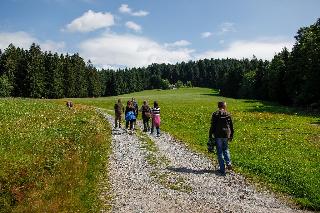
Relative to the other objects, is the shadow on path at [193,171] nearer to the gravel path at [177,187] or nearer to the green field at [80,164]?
the gravel path at [177,187]

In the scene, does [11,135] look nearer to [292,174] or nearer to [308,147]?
[292,174]

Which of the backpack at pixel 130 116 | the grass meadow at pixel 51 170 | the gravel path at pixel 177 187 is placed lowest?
the gravel path at pixel 177 187

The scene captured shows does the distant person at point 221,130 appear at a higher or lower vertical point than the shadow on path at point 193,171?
higher

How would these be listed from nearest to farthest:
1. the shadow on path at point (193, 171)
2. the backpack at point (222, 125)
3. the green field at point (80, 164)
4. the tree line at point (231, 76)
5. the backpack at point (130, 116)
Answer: the green field at point (80, 164) → the backpack at point (222, 125) → the shadow on path at point (193, 171) → the backpack at point (130, 116) → the tree line at point (231, 76)

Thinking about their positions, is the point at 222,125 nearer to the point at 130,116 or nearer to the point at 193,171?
the point at 193,171

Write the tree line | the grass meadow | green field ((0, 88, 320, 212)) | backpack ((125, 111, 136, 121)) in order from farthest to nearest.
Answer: the tree line → backpack ((125, 111, 136, 121)) → green field ((0, 88, 320, 212)) → the grass meadow

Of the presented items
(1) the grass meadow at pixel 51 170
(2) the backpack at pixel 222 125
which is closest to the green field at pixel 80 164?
(1) the grass meadow at pixel 51 170

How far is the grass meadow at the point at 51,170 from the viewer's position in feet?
46.4

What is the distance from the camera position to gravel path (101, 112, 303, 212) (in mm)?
13672

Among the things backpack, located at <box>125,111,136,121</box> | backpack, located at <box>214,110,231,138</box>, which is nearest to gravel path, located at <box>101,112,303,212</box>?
backpack, located at <box>214,110,231,138</box>

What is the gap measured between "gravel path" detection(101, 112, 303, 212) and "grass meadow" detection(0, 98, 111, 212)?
36.8 inches

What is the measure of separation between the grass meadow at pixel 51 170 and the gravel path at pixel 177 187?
936 millimetres

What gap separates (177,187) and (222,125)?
3.61 m

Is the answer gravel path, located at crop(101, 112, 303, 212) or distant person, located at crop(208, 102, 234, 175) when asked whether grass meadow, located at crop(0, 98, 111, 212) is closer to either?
gravel path, located at crop(101, 112, 303, 212)
